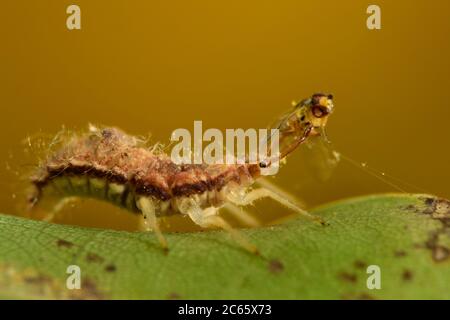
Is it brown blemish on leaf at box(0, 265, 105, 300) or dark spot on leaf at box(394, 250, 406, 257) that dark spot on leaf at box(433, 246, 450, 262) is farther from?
brown blemish on leaf at box(0, 265, 105, 300)

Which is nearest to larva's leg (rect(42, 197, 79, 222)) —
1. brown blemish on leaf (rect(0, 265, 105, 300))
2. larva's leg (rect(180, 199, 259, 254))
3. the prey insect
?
the prey insect

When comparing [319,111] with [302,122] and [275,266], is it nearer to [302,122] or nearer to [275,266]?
[302,122]

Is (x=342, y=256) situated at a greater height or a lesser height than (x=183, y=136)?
lesser

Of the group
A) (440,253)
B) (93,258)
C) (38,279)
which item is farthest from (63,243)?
(440,253)

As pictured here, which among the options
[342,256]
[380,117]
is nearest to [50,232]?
[342,256]

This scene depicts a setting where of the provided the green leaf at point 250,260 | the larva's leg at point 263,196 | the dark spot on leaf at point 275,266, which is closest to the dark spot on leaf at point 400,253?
the green leaf at point 250,260
